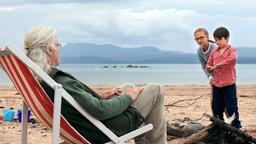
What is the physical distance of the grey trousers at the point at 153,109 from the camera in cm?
411

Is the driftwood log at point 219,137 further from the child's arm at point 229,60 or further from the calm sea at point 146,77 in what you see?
the calm sea at point 146,77

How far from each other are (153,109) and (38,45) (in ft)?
3.52

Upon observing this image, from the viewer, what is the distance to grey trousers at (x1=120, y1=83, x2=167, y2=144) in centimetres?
411

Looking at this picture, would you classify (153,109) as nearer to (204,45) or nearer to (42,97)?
(42,97)

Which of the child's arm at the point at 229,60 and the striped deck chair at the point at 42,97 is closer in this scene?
the striped deck chair at the point at 42,97

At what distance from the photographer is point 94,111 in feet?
12.3

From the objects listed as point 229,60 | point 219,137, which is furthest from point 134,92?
point 229,60

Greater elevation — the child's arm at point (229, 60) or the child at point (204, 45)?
the child at point (204, 45)

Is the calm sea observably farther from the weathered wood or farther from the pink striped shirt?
the weathered wood

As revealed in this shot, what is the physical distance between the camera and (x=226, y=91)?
6.58 m

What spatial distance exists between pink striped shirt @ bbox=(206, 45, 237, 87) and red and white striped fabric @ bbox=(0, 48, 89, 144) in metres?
3.10

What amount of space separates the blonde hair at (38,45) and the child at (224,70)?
3200mm

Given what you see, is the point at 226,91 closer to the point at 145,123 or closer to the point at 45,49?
the point at 145,123

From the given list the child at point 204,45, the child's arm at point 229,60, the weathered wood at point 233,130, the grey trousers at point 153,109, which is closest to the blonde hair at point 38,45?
the grey trousers at point 153,109
